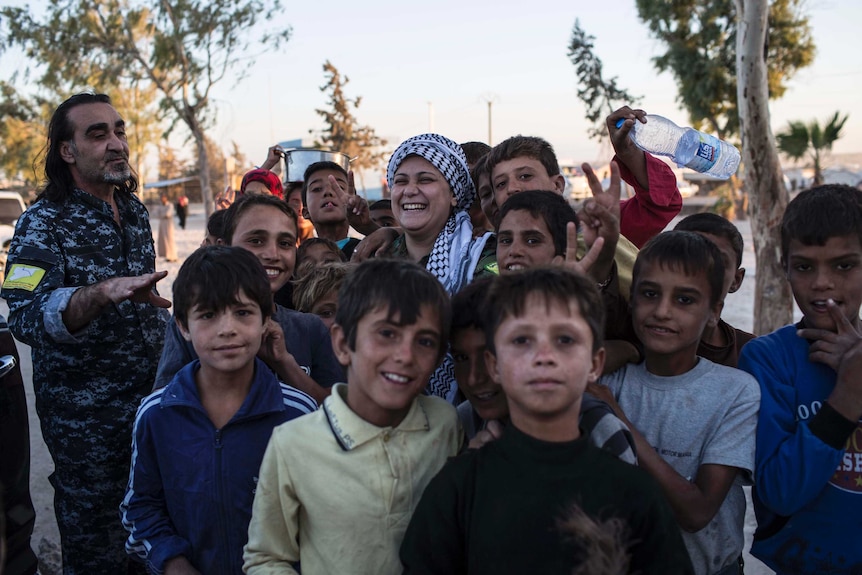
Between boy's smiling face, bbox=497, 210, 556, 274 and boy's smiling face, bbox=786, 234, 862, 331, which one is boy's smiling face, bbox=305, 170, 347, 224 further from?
boy's smiling face, bbox=786, 234, 862, 331

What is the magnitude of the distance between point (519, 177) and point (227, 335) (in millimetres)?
1509

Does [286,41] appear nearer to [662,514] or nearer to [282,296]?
[282,296]

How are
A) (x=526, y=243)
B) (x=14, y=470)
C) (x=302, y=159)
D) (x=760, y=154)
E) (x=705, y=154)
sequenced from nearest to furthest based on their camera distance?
(x=526, y=243) → (x=14, y=470) → (x=705, y=154) → (x=302, y=159) → (x=760, y=154)

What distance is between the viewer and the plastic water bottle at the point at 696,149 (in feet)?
11.0

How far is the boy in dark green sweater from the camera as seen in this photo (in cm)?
150

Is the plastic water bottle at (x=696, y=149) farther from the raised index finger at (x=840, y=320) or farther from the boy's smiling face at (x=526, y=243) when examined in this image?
the raised index finger at (x=840, y=320)

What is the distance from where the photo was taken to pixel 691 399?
→ 2029 millimetres

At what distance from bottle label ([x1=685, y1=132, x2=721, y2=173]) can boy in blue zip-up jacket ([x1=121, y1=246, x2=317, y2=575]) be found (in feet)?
7.42

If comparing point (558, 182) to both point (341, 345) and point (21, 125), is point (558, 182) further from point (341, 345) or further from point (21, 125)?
point (21, 125)

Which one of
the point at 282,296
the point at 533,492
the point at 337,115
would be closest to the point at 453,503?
the point at 533,492

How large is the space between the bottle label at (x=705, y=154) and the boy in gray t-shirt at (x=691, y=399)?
1349 mm

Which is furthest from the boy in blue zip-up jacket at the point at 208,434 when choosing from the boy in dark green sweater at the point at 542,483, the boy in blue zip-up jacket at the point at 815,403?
the boy in blue zip-up jacket at the point at 815,403

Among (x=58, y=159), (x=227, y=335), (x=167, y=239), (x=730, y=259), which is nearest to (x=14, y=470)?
(x=227, y=335)

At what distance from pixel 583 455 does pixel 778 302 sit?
19.7 ft
